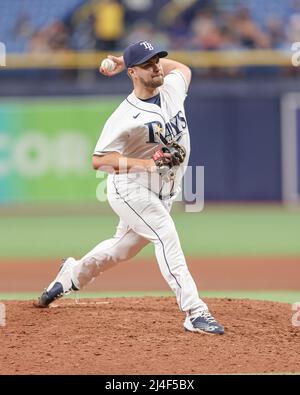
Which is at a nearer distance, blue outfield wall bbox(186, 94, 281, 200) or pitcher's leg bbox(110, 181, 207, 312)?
pitcher's leg bbox(110, 181, 207, 312)

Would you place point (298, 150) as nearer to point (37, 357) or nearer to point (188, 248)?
point (188, 248)

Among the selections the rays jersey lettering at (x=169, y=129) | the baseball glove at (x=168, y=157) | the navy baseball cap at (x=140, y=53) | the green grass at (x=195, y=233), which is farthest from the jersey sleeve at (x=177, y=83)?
the green grass at (x=195, y=233)

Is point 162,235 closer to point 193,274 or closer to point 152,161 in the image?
point 152,161

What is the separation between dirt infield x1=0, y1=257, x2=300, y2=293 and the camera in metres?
9.38

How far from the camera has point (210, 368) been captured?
212 inches

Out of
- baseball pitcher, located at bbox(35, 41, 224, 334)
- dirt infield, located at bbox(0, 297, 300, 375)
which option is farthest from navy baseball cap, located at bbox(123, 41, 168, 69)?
dirt infield, located at bbox(0, 297, 300, 375)

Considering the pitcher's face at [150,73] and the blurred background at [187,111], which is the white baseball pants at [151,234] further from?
the blurred background at [187,111]

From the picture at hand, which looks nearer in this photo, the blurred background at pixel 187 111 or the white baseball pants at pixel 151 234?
the white baseball pants at pixel 151 234

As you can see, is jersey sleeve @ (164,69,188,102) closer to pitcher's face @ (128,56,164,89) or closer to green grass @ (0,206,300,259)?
pitcher's face @ (128,56,164,89)

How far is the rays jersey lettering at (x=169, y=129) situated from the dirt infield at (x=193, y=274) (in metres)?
3.21

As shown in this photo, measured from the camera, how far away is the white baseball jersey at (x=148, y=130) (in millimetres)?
6105

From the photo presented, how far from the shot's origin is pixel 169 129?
6.29m
